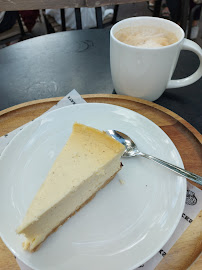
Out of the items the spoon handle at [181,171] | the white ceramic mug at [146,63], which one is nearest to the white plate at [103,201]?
the spoon handle at [181,171]

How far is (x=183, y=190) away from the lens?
0.57 m

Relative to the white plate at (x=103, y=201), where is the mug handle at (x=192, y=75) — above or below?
above

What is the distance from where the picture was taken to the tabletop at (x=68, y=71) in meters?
0.88

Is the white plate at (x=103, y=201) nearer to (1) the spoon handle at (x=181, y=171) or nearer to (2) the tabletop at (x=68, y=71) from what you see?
(1) the spoon handle at (x=181, y=171)

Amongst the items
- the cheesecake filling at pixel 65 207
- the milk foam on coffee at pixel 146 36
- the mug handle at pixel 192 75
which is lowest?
the cheesecake filling at pixel 65 207

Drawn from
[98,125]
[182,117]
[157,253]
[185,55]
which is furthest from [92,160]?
[185,55]

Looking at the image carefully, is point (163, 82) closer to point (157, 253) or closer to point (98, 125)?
point (98, 125)

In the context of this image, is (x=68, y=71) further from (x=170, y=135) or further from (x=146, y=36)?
(x=170, y=135)

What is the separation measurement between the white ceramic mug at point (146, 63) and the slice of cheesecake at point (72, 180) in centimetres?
24

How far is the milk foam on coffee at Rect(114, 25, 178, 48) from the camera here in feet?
2.51

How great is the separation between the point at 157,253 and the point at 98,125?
14.5 inches

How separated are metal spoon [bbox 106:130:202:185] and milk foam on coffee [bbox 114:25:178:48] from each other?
28cm

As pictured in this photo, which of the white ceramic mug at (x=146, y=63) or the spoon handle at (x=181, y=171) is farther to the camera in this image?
the white ceramic mug at (x=146, y=63)

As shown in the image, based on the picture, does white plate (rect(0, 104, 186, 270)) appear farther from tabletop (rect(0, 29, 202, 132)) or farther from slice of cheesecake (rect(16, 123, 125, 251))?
tabletop (rect(0, 29, 202, 132))
